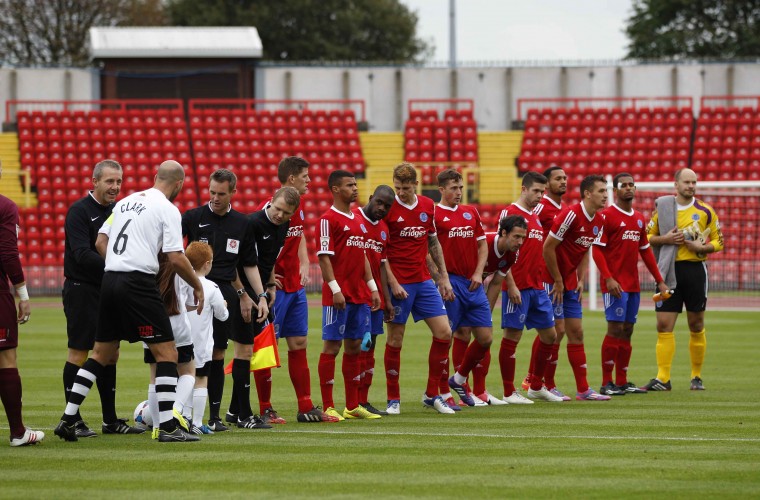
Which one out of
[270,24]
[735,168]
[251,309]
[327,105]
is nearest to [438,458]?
[251,309]

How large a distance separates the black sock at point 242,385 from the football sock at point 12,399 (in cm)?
197

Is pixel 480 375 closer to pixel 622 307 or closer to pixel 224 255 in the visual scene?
pixel 622 307

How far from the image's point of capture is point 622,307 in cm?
1307

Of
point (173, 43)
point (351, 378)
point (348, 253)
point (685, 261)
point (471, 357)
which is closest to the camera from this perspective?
point (348, 253)

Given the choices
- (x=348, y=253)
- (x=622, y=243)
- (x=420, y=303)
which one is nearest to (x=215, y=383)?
(x=348, y=253)

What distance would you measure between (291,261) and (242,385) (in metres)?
1.32

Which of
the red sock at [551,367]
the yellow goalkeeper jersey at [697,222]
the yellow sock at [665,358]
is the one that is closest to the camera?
the red sock at [551,367]

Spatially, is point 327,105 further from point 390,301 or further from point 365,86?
A: point 390,301

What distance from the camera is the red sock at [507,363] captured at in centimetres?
1229

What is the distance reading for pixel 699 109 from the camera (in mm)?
40188

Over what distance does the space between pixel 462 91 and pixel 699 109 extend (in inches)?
322

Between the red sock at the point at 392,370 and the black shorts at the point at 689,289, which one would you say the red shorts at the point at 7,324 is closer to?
the red sock at the point at 392,370

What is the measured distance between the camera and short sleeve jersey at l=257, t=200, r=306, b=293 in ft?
36.1

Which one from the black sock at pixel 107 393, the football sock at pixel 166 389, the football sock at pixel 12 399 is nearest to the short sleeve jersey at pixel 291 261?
the black sock at pixel 107 393
